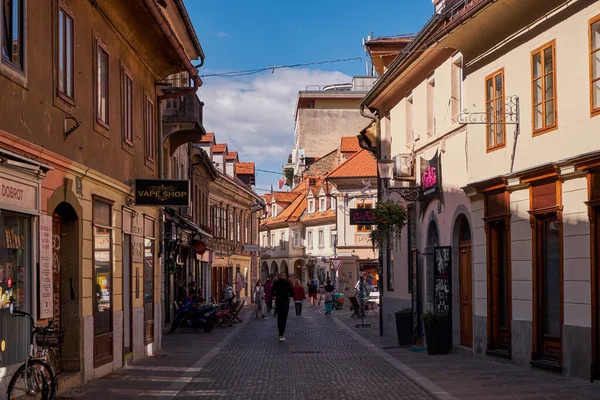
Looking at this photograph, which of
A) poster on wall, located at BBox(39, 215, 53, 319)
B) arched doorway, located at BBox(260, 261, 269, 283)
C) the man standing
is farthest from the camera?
arched doorway, located at BBox(260, 261, 269, 283)

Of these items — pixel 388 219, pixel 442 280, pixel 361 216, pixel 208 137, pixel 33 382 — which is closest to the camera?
pixel 33 382

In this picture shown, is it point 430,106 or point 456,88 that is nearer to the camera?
point 456,88

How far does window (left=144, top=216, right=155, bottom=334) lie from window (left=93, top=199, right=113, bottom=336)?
147 inches

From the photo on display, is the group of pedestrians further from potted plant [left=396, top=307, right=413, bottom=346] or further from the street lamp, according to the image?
the street lamp

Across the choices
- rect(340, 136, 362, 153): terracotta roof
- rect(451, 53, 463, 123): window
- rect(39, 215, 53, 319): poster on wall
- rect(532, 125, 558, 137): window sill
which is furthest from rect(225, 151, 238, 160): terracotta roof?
rect(39, 215, 53, 319): poster on wall

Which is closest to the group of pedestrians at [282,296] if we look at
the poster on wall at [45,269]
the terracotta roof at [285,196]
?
the poster on wall at [45,269]

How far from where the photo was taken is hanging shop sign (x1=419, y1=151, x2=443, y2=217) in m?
22.1

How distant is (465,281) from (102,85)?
8669 millimetres

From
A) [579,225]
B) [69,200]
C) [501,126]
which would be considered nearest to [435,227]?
[501,126]

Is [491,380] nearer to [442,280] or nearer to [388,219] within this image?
[442,280]

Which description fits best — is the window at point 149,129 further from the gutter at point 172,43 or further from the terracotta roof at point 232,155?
the terracotta roof at point 232,155

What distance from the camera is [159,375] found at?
17.0m

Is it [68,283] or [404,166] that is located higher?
[404,166]

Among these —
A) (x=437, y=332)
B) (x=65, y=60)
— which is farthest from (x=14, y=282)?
(x=437, y=332)
